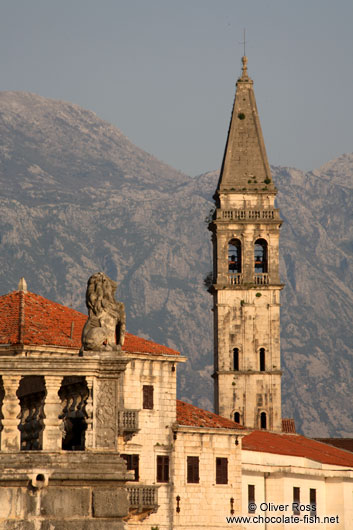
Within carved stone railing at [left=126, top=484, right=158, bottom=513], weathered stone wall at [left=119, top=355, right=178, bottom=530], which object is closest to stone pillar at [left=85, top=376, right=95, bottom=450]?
carved stone railing at [left=126, top=484, right=158, bottom=513]

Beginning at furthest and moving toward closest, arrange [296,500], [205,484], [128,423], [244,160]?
[244,160] < [296,500] < [205,484] < [128,423]

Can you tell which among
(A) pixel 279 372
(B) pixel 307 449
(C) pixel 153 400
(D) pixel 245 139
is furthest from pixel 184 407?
(D) pixel 245 139

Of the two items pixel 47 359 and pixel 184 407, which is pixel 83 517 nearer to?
pixel 47 359

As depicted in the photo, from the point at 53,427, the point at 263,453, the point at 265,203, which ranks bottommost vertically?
the point at 53,427

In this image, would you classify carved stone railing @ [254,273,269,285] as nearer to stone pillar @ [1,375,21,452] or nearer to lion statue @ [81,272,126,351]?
lion statue @ [81,272,126,351]

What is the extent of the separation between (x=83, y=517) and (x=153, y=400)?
45.4m

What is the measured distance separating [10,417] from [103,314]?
3.67 m

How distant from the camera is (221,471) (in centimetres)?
7969

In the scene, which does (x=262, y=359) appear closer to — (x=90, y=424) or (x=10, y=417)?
(x=90, y=424)

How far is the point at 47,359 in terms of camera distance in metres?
32.4

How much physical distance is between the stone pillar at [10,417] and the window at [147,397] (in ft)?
145

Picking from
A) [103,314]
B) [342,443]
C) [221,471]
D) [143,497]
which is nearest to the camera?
[103,314]

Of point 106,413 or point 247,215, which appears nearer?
point 106,413

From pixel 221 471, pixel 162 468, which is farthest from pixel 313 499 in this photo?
pixel 162 468
